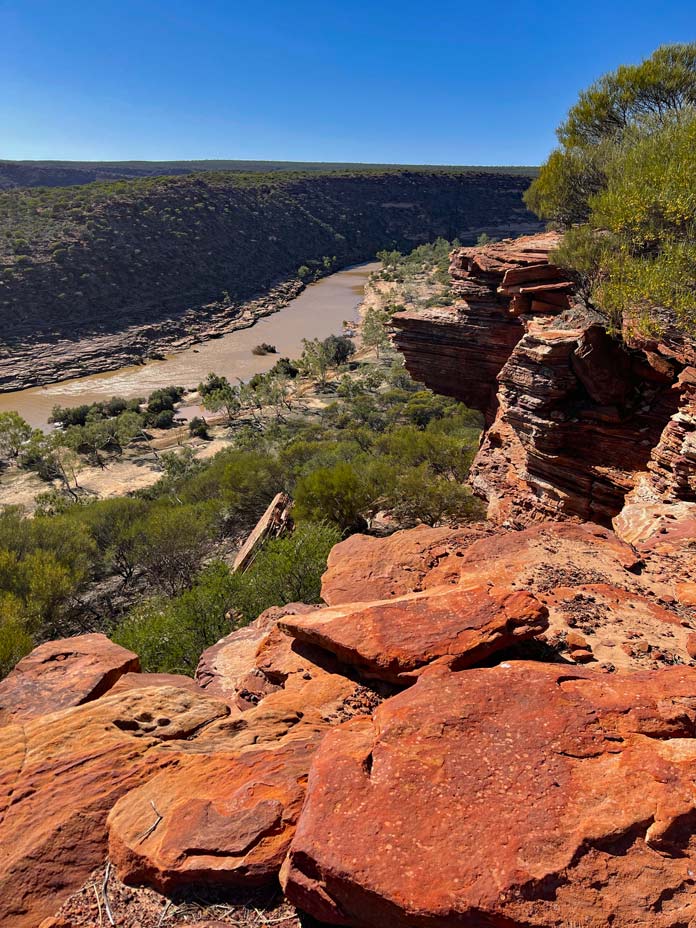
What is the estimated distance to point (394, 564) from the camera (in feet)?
32.1

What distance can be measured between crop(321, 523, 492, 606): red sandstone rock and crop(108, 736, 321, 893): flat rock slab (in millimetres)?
3583

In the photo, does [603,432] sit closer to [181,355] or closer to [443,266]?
[181,355]

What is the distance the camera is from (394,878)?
3918mm

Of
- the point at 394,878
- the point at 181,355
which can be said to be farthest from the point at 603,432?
the point at 181,355

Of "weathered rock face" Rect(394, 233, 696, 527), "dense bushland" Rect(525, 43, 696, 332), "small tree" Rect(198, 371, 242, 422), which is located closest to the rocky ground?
"weathered rock face" Rect(394, 233, 696, 527)

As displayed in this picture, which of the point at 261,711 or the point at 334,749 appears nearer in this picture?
the point at 334,749

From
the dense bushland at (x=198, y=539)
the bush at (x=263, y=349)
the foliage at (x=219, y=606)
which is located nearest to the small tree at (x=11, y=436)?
the dense bushland at (x=198, y=539)

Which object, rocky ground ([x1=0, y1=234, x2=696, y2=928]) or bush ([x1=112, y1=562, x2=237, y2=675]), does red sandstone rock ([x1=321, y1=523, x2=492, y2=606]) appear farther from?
bush ([x1=112, y1=562, x2=237, y2=675])

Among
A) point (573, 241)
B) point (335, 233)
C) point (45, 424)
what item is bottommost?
point (45, 424)

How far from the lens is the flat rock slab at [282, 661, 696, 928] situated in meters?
3.71

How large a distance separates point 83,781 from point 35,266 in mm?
85431

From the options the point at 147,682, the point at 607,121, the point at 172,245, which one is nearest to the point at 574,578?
the point at 147,682

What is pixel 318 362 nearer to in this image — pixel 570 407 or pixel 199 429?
pixel 199 429

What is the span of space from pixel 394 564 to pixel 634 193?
1176cm
